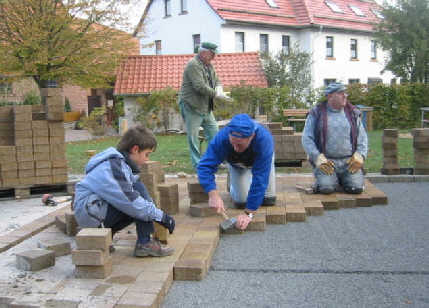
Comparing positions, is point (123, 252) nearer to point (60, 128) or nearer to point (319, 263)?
point (319, 263)

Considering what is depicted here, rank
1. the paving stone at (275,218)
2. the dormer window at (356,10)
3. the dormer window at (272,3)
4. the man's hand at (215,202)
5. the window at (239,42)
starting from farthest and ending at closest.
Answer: the dormer window at (356,10)
the dormer window at (272,3)
the window at (239,42)
the paving stone at (275,218)
the man's hand at (215,202)

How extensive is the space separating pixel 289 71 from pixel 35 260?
2073 centimetres

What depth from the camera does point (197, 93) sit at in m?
7.13

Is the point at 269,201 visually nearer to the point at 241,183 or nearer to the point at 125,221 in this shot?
the point at 241,183

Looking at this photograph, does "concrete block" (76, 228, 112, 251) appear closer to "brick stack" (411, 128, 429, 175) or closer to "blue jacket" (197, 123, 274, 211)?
"blue jacket" (197, 123, 274, 211)

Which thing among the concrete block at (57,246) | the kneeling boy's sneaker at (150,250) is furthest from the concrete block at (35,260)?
the kneeling boy's sneaker at (150,250)

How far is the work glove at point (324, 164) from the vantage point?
594 centimetres

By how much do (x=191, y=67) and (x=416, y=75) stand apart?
19.5 meters

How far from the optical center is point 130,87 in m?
20.5

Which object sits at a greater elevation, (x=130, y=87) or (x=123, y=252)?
(x=130, y=87)

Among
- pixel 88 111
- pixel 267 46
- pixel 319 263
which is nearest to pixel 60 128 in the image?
pixel 319 263

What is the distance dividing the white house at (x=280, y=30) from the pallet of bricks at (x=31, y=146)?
67.6 ft

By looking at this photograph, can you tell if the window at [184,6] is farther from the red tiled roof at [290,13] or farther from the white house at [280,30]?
the red tiled roof at [290,13]

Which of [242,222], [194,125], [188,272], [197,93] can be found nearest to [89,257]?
[188,272]
